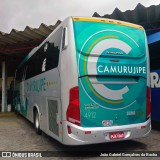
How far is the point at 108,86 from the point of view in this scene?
544 centimetres

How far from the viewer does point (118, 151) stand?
231 inches

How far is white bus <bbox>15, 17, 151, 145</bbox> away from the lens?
515cm

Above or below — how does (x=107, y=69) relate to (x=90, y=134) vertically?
above

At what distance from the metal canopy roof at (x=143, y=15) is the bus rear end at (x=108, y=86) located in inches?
146

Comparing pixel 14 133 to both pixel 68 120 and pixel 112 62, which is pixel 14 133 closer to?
pixel 68 120

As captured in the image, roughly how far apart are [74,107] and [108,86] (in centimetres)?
96

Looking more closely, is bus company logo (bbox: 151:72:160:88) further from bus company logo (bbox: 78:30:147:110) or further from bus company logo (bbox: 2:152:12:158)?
bus company logo (bbox: 2:152:12:158)

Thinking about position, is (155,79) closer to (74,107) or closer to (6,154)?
(74,107)

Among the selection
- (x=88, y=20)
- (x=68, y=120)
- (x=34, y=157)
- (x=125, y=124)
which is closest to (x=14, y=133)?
(x=34, y=157)

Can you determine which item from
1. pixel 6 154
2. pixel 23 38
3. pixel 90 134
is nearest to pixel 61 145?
pixel 6 154

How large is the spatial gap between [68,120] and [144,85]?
218cm

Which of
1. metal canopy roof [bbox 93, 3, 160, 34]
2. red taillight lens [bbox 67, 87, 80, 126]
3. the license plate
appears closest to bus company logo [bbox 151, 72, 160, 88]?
metal canopy roof [bbox 93, 3, 160, 34]

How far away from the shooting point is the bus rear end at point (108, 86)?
514 centimetres

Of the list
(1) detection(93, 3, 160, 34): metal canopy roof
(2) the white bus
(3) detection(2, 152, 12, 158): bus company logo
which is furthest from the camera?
(1) detection(93, 3, 160, 34): metal canopy roof
